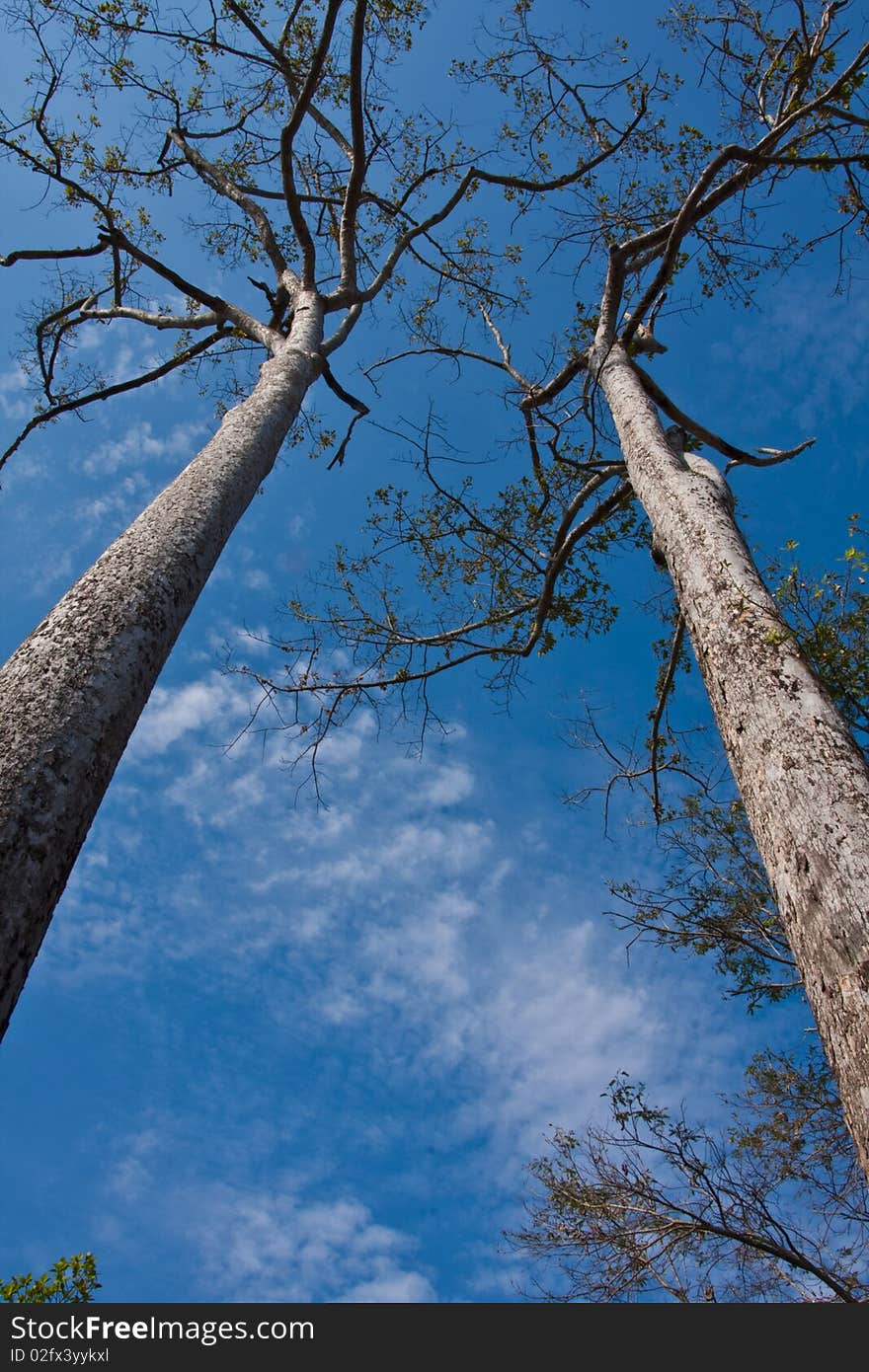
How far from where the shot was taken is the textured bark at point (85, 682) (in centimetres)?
185

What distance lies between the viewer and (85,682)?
2361 mm

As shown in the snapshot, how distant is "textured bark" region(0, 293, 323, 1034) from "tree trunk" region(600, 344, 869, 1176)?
1.90 metres

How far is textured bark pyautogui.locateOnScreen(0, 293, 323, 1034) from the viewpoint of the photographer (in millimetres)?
1854

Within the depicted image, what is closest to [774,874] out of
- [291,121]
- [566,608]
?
[566,608]

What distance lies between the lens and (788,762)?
8.00ft

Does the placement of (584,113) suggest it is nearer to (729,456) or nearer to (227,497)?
(729,456)

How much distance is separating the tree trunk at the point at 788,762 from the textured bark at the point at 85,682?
190 centimetres

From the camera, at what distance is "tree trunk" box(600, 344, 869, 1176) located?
6.21 feet

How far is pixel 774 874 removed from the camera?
232 centimetres

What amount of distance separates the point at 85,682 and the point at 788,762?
2.14m

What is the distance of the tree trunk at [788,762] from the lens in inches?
74.5

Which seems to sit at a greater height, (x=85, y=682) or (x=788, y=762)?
(x=85, y=682)

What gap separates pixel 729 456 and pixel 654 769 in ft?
9.13

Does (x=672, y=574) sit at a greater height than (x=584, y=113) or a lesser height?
lesser
